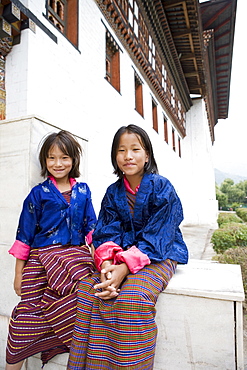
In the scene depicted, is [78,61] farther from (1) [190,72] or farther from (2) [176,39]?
(1) [190,72]

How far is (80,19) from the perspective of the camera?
15.3ft

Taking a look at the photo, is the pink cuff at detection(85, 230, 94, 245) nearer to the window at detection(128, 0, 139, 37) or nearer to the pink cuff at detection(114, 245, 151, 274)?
the pink cuff at detection(114, 245, 151, 274)

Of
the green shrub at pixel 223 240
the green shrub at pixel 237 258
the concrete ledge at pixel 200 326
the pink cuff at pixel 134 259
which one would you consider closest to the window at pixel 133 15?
the green shrub at pixel 223 240

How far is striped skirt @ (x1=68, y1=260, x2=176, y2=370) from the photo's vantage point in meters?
1.16

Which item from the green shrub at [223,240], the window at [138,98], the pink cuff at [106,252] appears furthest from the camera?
the window at [138,98]

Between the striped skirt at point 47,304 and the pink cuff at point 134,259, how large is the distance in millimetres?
314

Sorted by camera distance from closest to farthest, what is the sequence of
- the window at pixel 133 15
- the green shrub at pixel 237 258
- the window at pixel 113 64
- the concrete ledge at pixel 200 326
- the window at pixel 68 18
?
1. the concrete ledge at pixel 200 326
2. the green shrub at pixel 237 258
3. the window at pixel 68 18
4. the window at pixel 113 64
5. the window at pixel 133 15

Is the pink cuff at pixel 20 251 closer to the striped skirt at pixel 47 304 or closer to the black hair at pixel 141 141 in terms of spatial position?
the striped skirt at pixel 47 304

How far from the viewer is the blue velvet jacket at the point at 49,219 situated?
1.70 m

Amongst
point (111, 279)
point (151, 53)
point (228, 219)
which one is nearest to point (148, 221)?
point (111, 279)

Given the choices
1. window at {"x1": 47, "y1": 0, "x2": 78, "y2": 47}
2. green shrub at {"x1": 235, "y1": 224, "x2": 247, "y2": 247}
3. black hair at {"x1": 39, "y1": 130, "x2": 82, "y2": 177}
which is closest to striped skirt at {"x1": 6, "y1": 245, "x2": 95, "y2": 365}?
black hair at {"x1": 39, "y1": 130, "x2": 82, "y2": 177}

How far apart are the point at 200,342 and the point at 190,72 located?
1460 cm

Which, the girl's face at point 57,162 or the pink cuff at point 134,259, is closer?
the pink cuff at point 134,259

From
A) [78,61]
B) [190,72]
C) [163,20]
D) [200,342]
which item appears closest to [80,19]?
[78,61]
